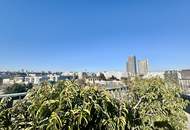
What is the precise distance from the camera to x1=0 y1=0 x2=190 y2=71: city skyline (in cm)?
677

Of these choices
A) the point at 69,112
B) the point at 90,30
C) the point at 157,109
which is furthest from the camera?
the point at 90,30

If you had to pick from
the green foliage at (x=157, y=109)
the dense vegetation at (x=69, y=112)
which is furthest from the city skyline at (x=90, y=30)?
the dense vegetation at (x=69, y=112)

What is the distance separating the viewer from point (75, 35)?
39.0ft

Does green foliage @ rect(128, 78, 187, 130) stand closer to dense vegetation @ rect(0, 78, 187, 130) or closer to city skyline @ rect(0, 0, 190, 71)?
dense vegetation @ rect(0, 78, 187, 130)

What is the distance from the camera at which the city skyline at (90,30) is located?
6.77 meters

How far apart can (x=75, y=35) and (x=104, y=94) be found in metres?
10.5

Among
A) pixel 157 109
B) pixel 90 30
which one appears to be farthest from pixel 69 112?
pixel 90 30

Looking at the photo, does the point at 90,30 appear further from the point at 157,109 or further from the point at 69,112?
the point at 69,112

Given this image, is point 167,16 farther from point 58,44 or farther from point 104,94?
point 58,44

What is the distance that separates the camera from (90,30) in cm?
1197

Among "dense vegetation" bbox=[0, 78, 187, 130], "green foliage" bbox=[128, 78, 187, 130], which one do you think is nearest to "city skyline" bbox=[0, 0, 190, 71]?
"green foliage" bbox=[128, 78, 187, 130]

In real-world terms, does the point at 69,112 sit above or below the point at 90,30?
below

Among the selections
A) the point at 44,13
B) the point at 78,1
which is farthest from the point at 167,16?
the point at 44,13

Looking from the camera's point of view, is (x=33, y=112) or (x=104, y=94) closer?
(x=33, y=112)
